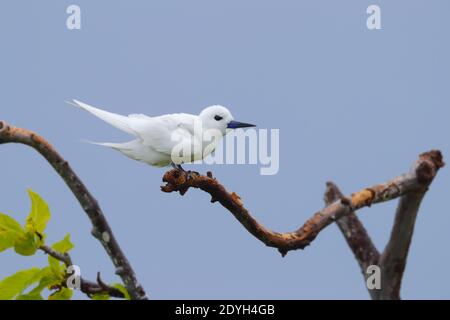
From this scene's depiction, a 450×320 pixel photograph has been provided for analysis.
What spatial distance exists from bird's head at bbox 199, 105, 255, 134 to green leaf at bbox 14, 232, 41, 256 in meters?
0.48

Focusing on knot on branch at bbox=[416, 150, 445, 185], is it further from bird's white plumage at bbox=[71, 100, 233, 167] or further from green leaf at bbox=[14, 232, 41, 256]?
green leaf at bbox=[14, 232, 41, 256]

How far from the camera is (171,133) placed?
1688 mm

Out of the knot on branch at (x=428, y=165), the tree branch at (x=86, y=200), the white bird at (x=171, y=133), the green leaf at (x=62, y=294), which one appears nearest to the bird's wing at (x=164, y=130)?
the white bird at (x=171, y=133)

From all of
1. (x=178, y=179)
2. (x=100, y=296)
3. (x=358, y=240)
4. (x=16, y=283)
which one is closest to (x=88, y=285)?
(x=100, y=296)

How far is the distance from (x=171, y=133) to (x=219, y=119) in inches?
5.3

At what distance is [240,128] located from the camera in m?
1.76

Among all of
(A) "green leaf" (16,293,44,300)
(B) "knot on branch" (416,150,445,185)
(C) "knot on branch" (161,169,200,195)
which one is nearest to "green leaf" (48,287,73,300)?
(A) "green leaf" (16,293,44,300)

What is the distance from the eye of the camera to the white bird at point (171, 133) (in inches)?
65.6

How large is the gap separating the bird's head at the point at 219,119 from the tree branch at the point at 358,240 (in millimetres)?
357

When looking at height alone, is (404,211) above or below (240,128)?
below
